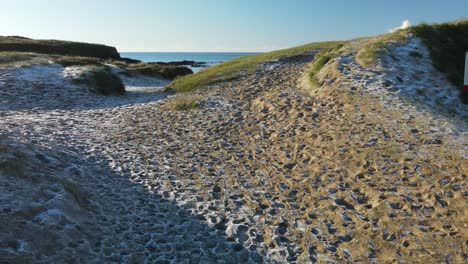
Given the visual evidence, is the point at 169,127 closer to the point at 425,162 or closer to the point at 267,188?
the point at 267,188

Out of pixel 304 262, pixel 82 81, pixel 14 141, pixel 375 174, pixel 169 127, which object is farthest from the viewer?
pixel 82 81

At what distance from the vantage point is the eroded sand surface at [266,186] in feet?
28.2

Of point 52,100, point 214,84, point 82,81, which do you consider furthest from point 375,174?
point 82,81

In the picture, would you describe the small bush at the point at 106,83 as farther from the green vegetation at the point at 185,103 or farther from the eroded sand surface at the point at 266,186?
the eroded sand surface at the point at 266,186

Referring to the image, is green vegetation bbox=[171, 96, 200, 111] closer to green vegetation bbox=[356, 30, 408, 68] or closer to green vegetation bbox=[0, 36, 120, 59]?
green vegetation bbox=[356, 30, 408, 68]

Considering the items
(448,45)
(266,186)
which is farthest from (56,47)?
(266,186)

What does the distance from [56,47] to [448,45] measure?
245ft

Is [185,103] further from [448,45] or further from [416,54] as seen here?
[448,45]

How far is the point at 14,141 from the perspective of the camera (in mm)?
13031

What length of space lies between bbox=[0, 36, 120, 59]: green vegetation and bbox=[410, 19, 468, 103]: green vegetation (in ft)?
215

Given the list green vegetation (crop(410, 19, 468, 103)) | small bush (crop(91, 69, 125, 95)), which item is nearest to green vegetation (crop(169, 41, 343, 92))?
small bush (crop(91, 69, 125, 95))

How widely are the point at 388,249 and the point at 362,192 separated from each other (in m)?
2.58

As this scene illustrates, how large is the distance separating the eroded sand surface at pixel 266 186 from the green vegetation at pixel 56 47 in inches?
2218

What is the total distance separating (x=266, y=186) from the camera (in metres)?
12.2
